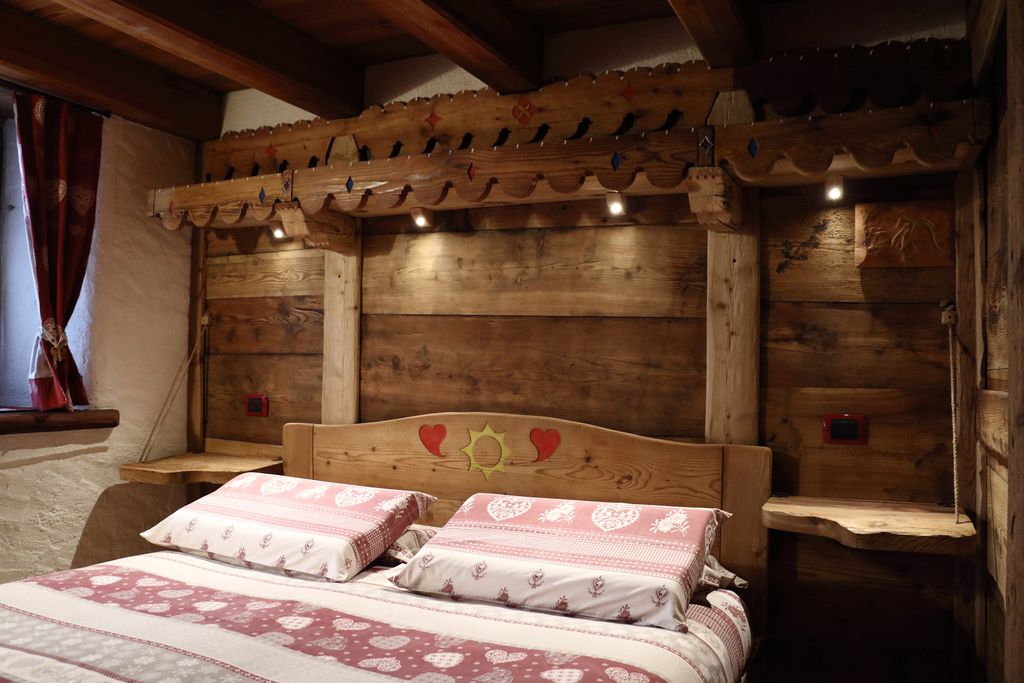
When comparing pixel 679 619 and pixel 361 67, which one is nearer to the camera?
pixel 679 619

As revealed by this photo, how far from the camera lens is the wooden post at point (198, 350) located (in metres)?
3.62

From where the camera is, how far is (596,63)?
9.15 ft

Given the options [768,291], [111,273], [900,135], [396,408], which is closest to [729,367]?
[768,291]

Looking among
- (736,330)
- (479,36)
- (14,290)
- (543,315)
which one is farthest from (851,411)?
(14,290)

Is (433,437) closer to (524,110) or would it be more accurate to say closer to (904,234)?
(524,110)

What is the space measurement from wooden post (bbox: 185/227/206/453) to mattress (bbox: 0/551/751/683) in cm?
119

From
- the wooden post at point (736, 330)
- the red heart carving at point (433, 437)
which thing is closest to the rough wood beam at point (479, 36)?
the wooden post at point (736, 330)

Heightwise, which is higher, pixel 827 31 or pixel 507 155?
pixel 827 31

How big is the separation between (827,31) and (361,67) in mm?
1757

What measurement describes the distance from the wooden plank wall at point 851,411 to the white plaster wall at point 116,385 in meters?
2.55

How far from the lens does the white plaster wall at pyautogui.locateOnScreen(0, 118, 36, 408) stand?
3271 mm

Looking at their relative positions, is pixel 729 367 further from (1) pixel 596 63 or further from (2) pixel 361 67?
(2) pixel 361 67

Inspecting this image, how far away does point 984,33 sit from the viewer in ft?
6.59

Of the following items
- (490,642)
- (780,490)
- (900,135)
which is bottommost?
(490,642)
